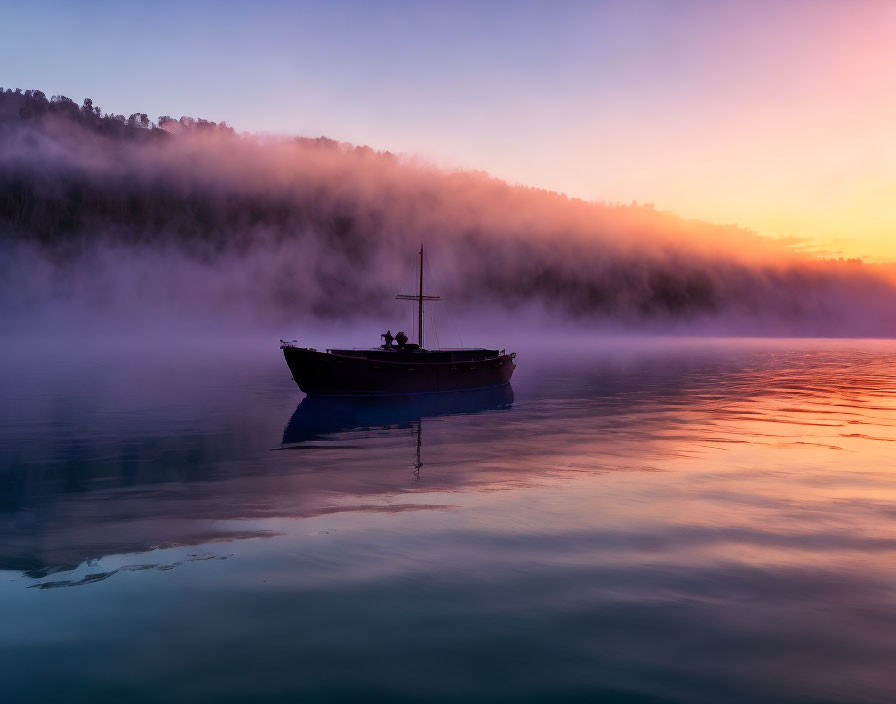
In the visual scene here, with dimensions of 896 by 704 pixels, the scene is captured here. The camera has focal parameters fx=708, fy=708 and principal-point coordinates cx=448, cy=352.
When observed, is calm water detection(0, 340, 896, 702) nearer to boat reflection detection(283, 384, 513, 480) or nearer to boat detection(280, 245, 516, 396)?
boat reflection detection(283, 384, 513, 480)

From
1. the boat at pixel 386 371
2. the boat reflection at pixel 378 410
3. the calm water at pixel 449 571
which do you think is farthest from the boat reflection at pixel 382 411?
the calm water at pixel 449 571

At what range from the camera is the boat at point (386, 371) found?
5147 cm

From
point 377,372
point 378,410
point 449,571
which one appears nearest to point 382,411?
point 378,410

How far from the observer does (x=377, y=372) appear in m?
52.3

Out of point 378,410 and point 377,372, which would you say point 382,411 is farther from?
point 377,372

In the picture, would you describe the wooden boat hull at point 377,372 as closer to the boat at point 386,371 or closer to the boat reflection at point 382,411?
the boat at point 386,371

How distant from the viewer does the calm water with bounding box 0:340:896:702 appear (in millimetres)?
9195

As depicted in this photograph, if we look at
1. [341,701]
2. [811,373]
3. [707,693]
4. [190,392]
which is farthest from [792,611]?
[811,373]

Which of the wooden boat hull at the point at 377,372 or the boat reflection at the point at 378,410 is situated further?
the wooden boat hull at the point at 377,372

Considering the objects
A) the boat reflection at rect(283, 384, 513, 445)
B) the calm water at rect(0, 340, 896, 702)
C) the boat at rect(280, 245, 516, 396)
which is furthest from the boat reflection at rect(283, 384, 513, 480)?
the calm water at rect(0, 340, 896, 702)

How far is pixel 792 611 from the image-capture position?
11219 millimetres

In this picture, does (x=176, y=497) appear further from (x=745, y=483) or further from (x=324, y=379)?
(x=324, y=379)

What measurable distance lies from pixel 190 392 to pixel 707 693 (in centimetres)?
5639

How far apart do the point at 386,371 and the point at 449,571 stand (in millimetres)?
39864
